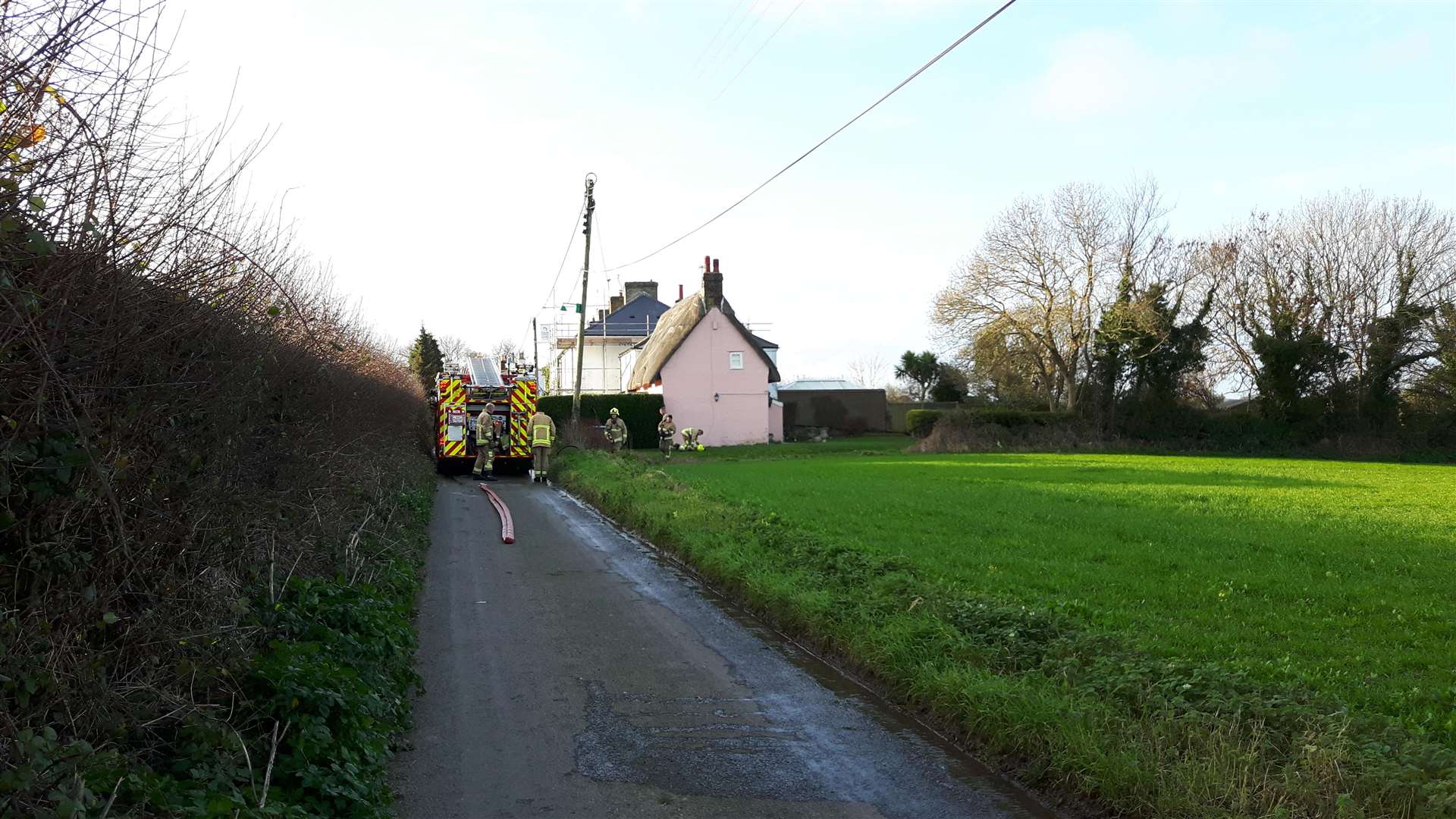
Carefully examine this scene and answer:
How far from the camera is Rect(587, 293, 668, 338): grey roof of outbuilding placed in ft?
241

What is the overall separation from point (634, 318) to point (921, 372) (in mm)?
20023

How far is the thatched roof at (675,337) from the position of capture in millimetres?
47781

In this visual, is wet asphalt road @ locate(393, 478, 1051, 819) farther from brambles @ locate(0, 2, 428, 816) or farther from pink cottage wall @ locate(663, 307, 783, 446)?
pink cottage wall @ locate(663, 307, 783, 446)

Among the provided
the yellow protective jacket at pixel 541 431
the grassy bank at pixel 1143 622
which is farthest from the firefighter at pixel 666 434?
the grassy bank at pixel 1143 622

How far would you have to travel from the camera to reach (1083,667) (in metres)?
7.46

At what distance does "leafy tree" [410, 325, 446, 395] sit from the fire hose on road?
67.3 feet

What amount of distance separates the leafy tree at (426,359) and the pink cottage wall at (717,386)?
10.1 meters

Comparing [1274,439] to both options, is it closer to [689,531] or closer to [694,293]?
[694,293]

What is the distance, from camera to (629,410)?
1793 inches

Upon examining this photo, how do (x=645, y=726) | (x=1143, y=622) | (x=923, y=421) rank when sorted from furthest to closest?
(x=923, y=421), (x=1143, y=622), (x=645, y=726)

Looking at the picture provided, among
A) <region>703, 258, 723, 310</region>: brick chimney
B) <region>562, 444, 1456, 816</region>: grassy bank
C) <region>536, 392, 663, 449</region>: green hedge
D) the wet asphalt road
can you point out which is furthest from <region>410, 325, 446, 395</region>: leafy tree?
the wet asphalt road

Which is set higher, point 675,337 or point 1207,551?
point 675,337

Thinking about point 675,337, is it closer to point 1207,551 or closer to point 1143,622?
point 1207,551

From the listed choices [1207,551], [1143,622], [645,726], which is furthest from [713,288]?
[645,726]
